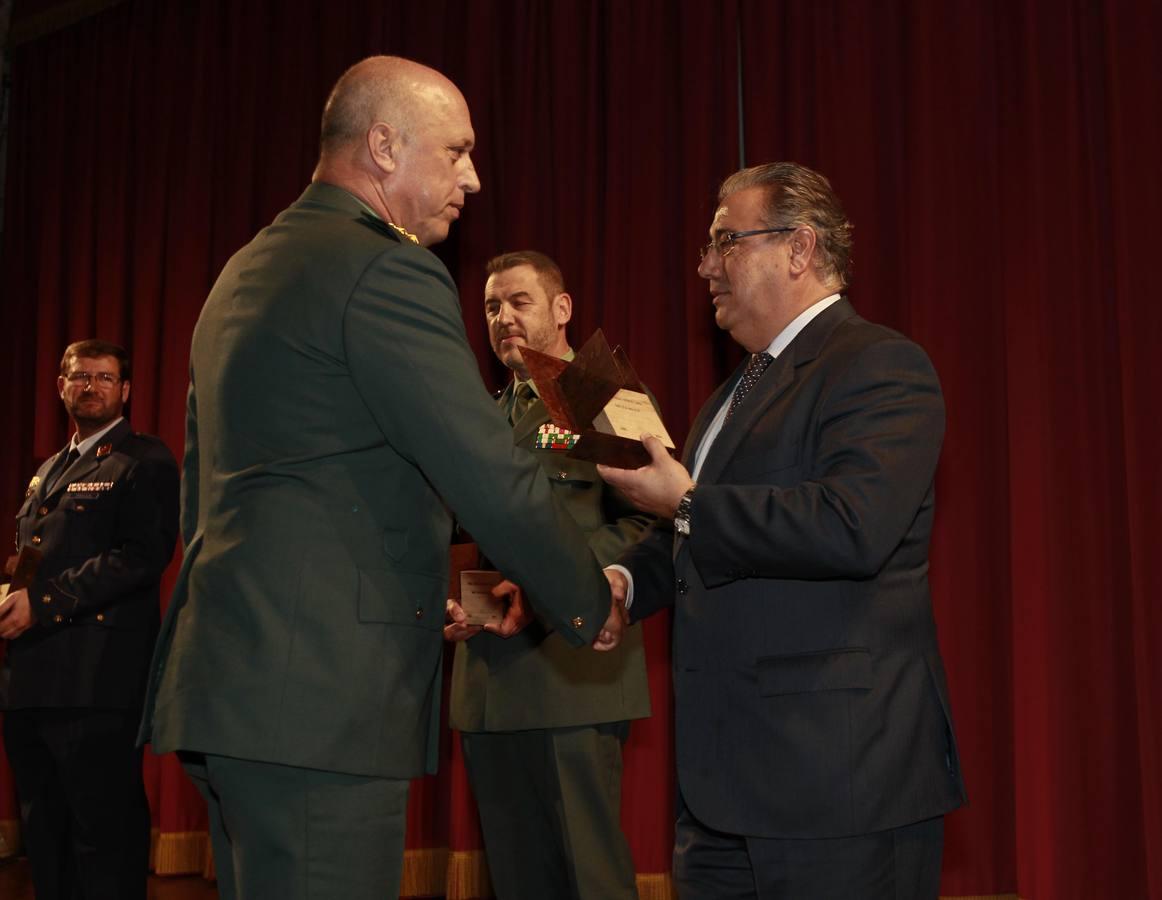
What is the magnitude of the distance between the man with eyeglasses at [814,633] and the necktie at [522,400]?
3.58 feet

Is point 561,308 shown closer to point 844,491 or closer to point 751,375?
point 751,375

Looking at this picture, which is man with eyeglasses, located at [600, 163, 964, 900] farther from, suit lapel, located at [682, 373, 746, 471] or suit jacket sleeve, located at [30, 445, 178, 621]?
suit jacket sleeve, located at [30, 445, 178, 621]

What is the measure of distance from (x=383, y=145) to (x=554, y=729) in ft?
4.86

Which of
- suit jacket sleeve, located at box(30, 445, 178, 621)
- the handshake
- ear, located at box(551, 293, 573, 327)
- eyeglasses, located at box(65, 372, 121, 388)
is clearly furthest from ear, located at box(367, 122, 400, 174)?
eyeglasses, located at box(65, 372, 121, 388)

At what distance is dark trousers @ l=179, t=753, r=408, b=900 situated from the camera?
157 centimetres

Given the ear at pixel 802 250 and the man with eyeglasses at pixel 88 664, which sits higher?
the ear at pixel 802 250

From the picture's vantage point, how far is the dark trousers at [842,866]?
72.1 inches

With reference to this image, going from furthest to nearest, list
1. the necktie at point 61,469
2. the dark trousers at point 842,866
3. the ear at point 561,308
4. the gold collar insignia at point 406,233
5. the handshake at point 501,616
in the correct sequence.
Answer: the necktie at point 61,469 < the ear at point 561,308 < the handshake at point 501,616 < the gold collar insignia at point 406,233 < the dark trousers at point 842,866

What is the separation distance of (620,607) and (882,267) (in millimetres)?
1675

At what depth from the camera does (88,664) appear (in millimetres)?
3678

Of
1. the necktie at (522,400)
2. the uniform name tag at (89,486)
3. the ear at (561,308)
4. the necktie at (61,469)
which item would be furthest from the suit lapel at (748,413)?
the necktie at (61,469)

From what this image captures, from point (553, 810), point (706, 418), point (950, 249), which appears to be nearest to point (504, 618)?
point (553, 810)

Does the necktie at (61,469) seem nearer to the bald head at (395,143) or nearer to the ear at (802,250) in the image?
the bald head at (395,143)

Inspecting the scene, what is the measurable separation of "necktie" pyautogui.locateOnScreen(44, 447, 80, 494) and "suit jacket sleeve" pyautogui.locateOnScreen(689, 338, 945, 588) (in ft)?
8.96
